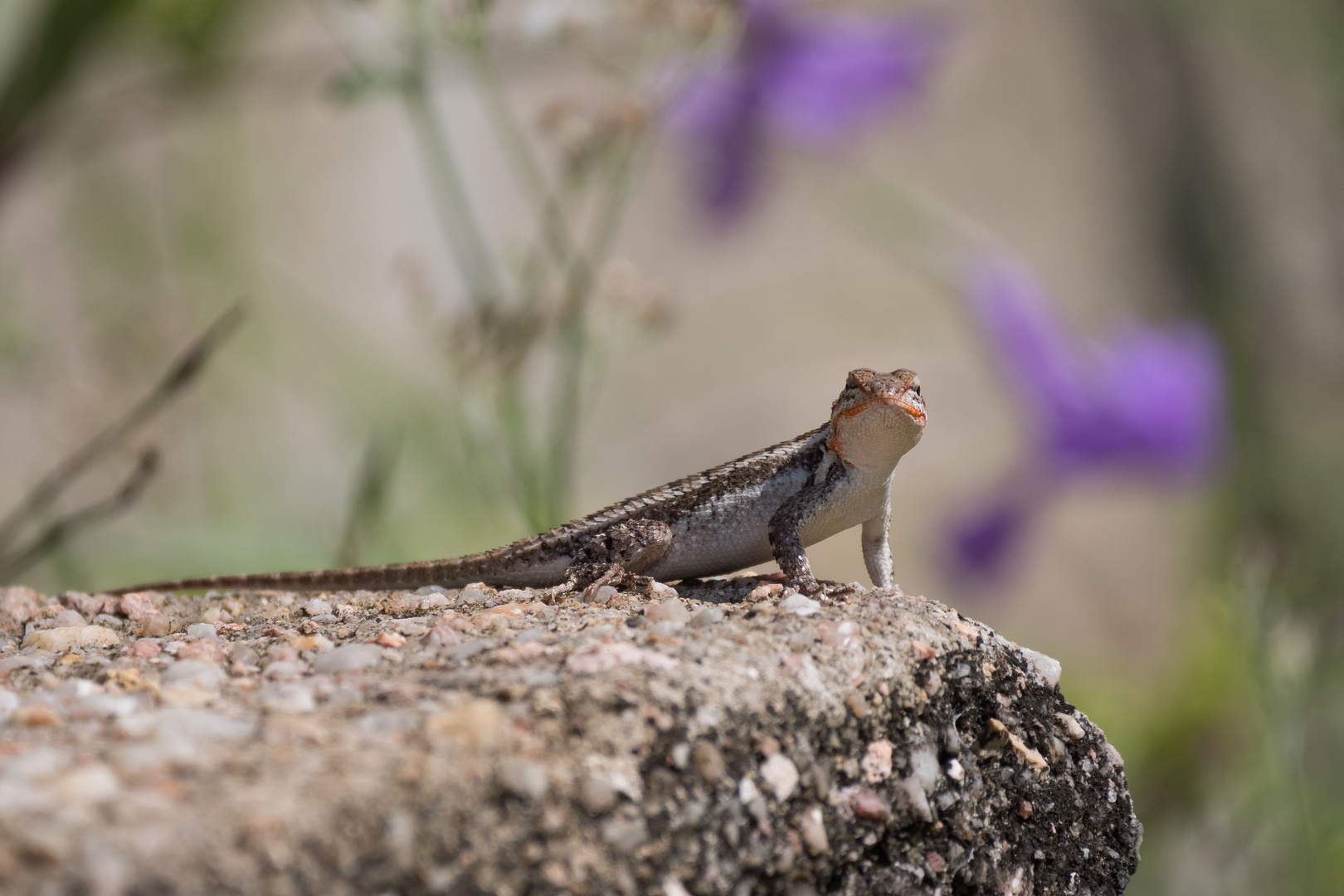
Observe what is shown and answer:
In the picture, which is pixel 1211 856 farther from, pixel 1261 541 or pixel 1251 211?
pixel 1251 211

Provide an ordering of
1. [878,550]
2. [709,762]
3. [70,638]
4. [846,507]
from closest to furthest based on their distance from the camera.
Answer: [709,762], [70,638], [846,507], [878,550]

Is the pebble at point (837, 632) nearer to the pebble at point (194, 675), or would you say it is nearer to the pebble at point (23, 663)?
the pebble at point (194, 675)

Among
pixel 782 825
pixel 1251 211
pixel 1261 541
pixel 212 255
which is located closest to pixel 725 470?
pixel 782 825

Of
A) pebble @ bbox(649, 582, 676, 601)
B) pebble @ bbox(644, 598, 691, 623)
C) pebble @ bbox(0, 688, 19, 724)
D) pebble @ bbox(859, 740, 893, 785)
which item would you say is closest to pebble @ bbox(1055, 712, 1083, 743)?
pebble @ bbox(859, 740, 893, 785)

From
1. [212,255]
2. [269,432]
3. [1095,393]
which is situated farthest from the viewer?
[269,432]

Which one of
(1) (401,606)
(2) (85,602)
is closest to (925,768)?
(1) (401,606)

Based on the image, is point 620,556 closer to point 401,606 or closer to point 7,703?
point 401,606

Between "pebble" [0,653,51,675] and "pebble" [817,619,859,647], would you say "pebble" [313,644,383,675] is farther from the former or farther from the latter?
"pebble" [817,619,859,647]
